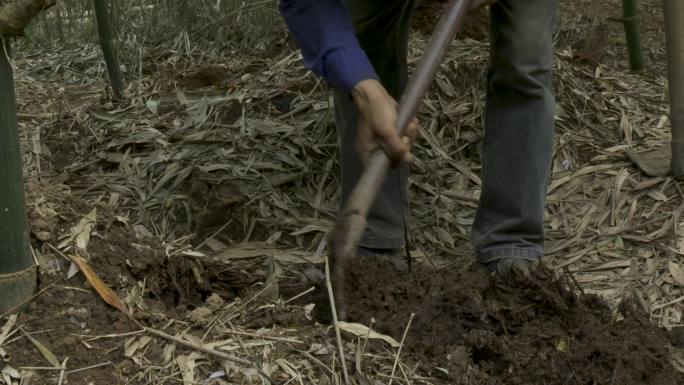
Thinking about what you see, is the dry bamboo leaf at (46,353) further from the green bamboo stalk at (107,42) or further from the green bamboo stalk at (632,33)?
the green bamboo stalk at (632,33)

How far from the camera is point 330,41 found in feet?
7.93

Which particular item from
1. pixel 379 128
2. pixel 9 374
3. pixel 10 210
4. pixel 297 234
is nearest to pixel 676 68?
pixel 297 234

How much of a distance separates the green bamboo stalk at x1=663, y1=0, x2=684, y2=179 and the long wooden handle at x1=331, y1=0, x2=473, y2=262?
149 centimetres

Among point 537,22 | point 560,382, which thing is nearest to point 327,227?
point 537,22

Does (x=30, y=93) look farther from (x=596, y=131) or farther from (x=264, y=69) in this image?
(x=596, y=131)

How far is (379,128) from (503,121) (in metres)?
0.92

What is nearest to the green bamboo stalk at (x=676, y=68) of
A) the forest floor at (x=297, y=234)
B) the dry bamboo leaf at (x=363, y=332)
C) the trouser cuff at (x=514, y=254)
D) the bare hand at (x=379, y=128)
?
the forest floor at (x=297, y=234)

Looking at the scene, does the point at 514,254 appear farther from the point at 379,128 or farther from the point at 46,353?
the point at 46,353

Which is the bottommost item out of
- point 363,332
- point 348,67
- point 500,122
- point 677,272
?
point 677,272

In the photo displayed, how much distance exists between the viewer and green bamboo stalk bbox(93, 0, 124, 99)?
4.33 metres

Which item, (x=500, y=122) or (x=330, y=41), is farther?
(x=500, y=122)

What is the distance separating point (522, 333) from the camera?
225cm

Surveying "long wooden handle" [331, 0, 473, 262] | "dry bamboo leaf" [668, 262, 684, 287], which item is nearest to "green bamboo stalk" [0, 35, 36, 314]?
"long wooden handle" [331, 0, 473, 262]

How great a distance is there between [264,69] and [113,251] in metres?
2.56
